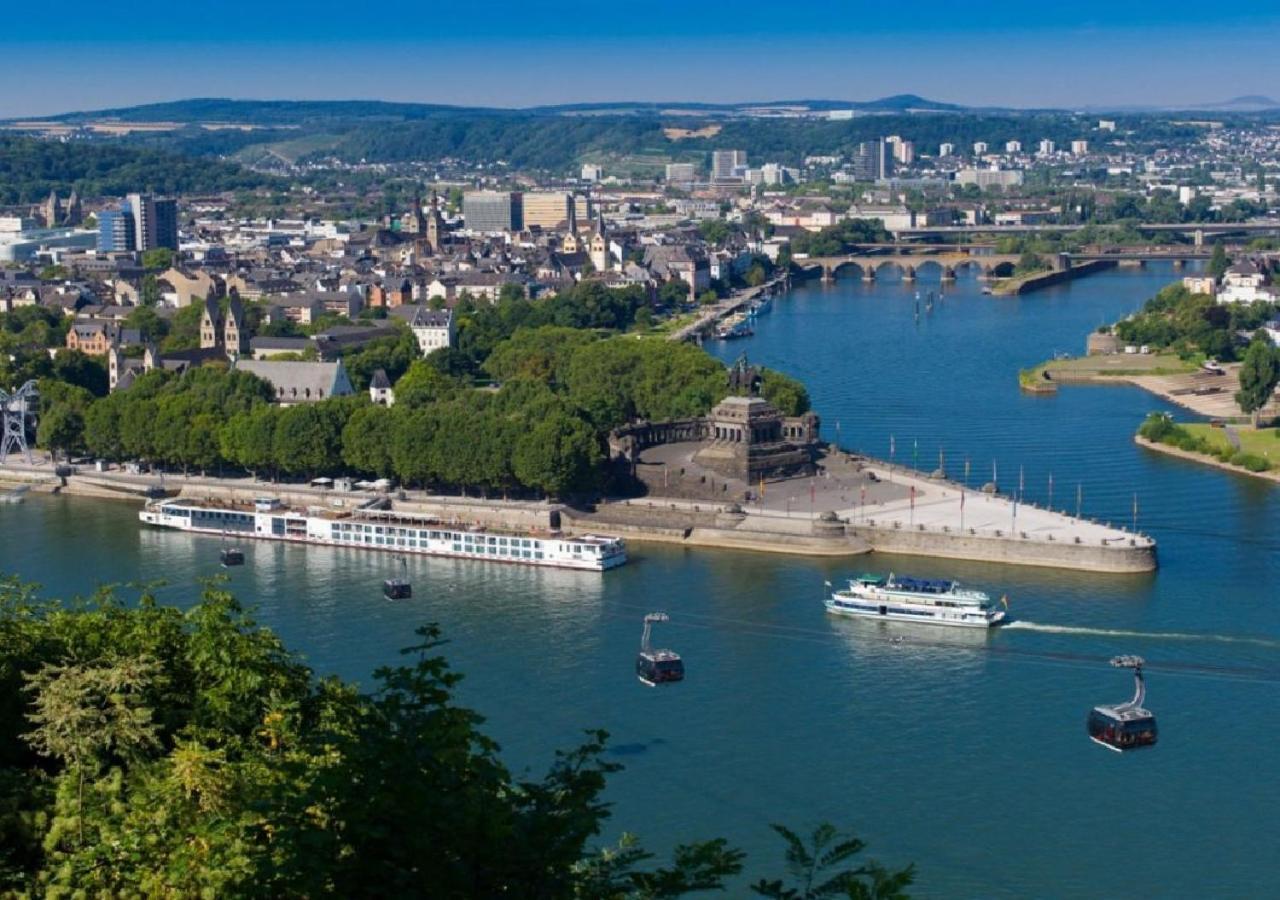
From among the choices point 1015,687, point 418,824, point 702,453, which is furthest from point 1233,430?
point 418,824

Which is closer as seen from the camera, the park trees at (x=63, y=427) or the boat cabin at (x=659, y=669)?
the boat cabin at (x=659, y=669)

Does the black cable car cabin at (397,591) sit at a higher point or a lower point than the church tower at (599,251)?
lower

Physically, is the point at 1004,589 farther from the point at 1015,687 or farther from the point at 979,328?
the point at 979,328

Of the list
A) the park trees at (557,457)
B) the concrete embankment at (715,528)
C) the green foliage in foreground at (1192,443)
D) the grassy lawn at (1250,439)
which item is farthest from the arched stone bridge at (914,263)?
the concrete embankment at (715,528)

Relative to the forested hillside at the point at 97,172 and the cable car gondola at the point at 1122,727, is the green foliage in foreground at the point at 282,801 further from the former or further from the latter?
the forested hillside at the point at 97,172

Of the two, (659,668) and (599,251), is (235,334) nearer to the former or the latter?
(659,668)

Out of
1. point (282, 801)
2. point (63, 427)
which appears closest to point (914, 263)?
point (63, 427)
